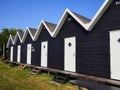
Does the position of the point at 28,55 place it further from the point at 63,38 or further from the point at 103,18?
the point at 103,18

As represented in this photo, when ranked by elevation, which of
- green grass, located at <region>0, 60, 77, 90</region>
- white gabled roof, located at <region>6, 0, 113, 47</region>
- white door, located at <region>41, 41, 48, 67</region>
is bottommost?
green grass, located at <region>0, 60, 77, 90</region>

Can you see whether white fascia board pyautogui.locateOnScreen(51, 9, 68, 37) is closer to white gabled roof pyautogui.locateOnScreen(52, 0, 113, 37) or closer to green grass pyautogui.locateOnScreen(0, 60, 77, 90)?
white gabled roof pyautogui.locateOnScreen(52, 0, 113, 37)

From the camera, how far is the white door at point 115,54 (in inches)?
321

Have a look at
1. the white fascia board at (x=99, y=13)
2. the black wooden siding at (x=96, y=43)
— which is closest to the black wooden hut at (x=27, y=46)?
the black wooden siding at (x=96, y=43)

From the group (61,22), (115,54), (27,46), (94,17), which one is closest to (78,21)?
(94,17)

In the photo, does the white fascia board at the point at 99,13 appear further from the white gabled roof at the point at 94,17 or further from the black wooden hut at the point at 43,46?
the black wooden hut at the point at 43,46

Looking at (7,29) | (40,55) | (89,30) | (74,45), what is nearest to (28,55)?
(40,55)

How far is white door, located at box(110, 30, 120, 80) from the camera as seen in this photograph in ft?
26.8

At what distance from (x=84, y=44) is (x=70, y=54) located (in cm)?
157

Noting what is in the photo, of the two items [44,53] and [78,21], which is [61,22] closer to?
[78,21]

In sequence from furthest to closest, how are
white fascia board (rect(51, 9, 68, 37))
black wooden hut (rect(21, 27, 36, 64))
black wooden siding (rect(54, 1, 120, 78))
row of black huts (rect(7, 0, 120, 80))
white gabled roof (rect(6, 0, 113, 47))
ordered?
black wooden hut (rect(21, 27, 36, 64)), white fascia board (rect(51, 9, 68, 37)), white gabled roof (rect(6, 0, 113, 47)), black wooden siding (rect(54, 1, 120, 78)), row of black huts (rect(7, 0, 120, 80))

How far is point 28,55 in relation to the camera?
17.7 m

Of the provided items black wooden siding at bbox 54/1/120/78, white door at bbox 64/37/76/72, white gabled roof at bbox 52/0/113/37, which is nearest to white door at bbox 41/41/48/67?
white door at bbox 64/37/76/72

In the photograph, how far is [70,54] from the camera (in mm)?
11312
